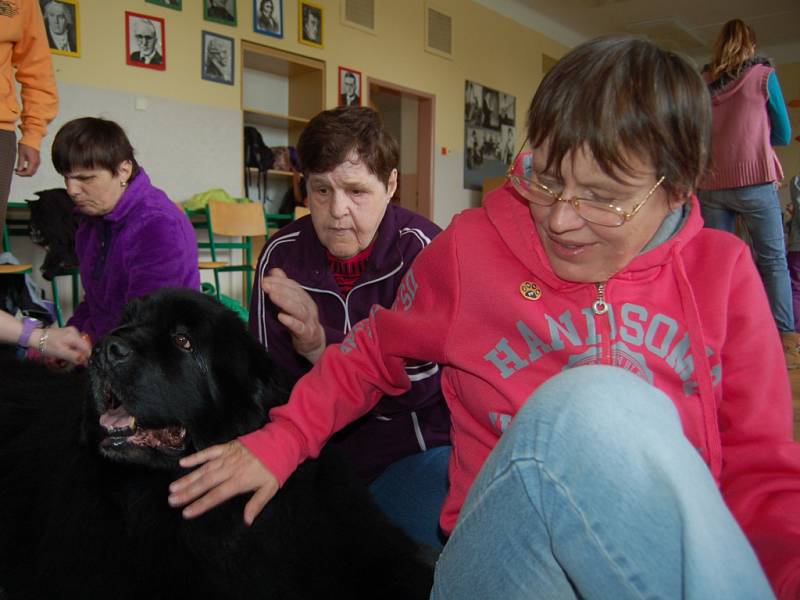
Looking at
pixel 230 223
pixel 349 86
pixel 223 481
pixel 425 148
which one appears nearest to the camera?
pixel 223 481

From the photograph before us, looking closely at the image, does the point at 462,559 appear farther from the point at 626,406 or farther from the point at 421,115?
the point at 421,115

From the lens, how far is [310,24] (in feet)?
21.5

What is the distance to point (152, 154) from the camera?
219 inches

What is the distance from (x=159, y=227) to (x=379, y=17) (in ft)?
19.6

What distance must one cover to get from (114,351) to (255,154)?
5521mm

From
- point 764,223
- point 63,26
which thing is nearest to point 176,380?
point 764,223

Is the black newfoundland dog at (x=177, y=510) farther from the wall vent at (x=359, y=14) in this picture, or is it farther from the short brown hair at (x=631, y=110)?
the wall vent at (x=359, y=14)

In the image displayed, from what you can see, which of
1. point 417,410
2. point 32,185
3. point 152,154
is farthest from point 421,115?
point 417,410

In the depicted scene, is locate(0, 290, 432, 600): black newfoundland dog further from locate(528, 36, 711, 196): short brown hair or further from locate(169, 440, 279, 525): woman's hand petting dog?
locate(528, 36, 711, 196): short brown hair

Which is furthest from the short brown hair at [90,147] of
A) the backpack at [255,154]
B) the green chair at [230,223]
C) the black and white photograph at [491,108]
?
the black and white photograph at [491,108]

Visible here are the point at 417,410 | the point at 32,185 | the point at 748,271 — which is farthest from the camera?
the point at 32,185

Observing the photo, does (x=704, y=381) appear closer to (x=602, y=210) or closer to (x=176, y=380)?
(x=602, y=210)

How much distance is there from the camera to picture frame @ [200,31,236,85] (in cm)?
577

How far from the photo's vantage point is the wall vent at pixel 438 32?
7.84 meters
